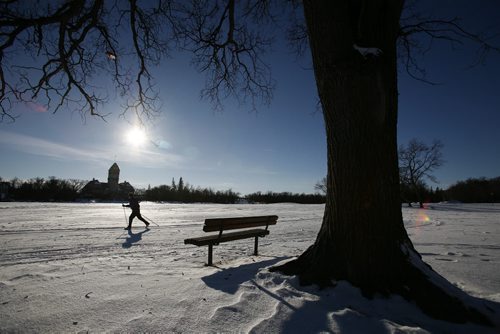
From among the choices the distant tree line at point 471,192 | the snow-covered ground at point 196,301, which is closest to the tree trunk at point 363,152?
the snow-covered ground at point 196,301

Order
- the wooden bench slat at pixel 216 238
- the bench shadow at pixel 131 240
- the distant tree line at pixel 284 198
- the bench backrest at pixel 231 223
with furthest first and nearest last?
the distant tree line at pixel 284 198, the bench shadow at pixel 131 240, the bench backrest at pixel 231 223, the wooden bench slat at pixel 216 238

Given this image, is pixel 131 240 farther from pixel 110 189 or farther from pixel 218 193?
pixel 110 189

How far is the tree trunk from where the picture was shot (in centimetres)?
324

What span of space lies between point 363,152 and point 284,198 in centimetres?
5292

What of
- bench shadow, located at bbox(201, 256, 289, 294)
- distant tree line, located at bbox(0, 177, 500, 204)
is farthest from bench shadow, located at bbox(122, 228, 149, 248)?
distant tree line, located at bbox(0, 177, 500, 204)

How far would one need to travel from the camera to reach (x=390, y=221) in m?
3.35

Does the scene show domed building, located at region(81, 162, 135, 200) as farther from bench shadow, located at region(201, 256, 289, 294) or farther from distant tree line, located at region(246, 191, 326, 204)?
bench shadow, located at region(201, 256, 289, 294)

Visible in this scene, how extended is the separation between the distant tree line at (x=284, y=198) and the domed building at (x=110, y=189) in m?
23.0

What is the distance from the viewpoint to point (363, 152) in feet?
10.7

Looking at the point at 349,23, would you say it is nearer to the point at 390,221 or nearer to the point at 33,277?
the point at 390,221

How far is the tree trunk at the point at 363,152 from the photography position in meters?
3.24

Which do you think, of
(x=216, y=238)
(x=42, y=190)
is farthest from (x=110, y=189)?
(x=216, y=238)

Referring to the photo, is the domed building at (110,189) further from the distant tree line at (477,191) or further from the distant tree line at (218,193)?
the distant tree line at (477,191)

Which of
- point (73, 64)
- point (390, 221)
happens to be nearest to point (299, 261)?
point (390, 221)
